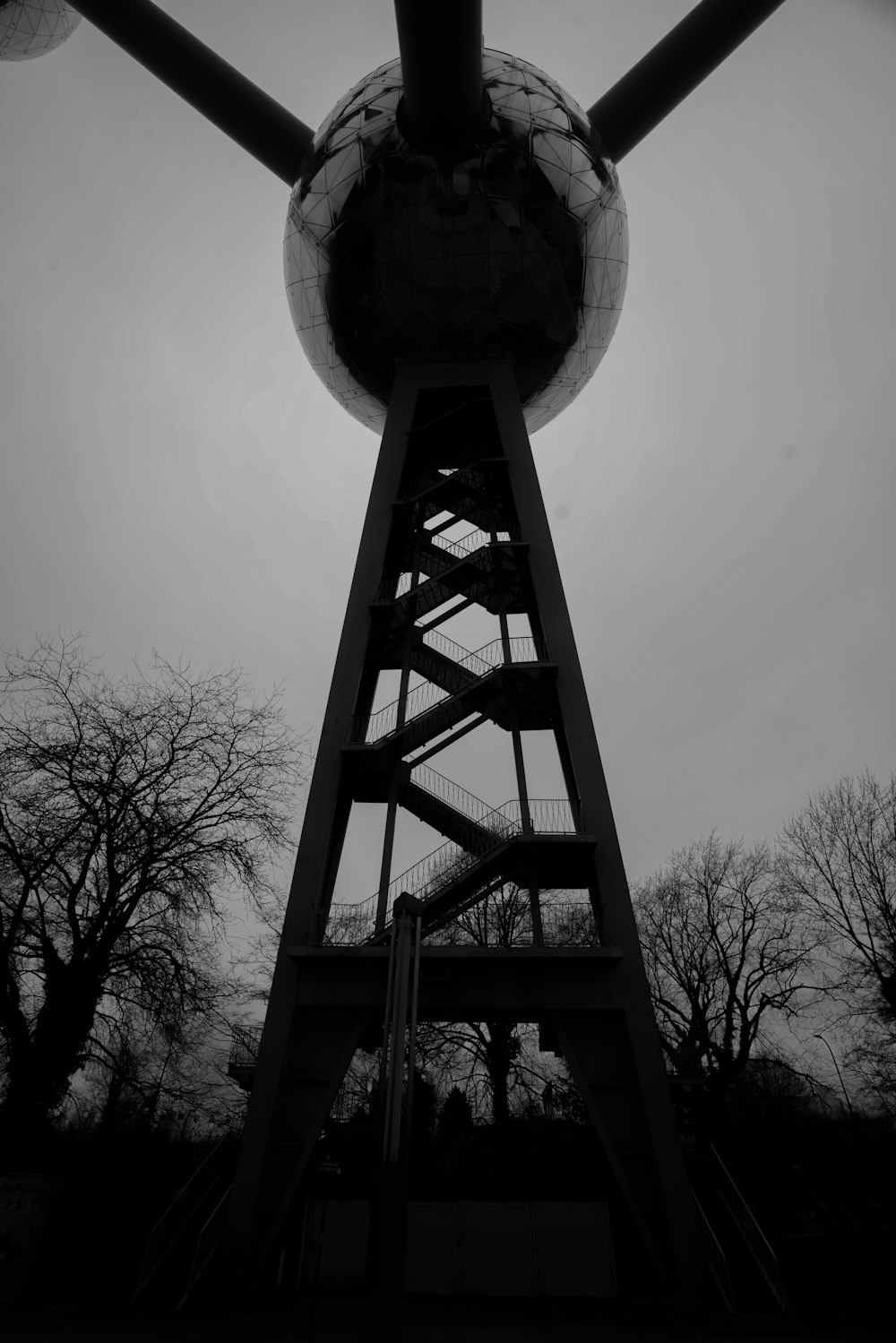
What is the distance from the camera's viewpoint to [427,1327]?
1056cm

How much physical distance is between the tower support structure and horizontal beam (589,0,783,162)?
626 cm

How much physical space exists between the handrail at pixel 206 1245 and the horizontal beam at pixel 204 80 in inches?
876

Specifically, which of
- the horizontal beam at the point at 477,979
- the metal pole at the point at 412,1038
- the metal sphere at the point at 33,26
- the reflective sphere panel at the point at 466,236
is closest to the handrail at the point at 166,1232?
the horizontal beam at the point at 477,979

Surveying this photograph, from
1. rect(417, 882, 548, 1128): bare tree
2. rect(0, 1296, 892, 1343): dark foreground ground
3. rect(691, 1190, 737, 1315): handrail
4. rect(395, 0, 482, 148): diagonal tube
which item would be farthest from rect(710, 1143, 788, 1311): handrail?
rect(395, 0, 482, 148): diagonal tube

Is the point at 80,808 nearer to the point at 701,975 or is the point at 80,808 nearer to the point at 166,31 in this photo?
the point at 166,31

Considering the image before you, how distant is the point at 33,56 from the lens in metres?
20.2

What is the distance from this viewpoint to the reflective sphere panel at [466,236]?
714 inches

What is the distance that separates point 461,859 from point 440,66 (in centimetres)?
1465

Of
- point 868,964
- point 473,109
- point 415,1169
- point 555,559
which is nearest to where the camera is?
point 473,109

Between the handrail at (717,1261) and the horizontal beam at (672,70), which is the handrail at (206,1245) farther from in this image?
the horizontal beam at (672,70)

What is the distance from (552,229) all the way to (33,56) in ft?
44.9

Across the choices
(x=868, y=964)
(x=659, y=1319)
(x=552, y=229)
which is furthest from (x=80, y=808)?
(x=868, y=964)

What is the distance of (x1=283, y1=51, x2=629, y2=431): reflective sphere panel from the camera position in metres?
18.1

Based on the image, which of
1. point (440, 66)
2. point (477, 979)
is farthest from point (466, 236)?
point (477, 979)
